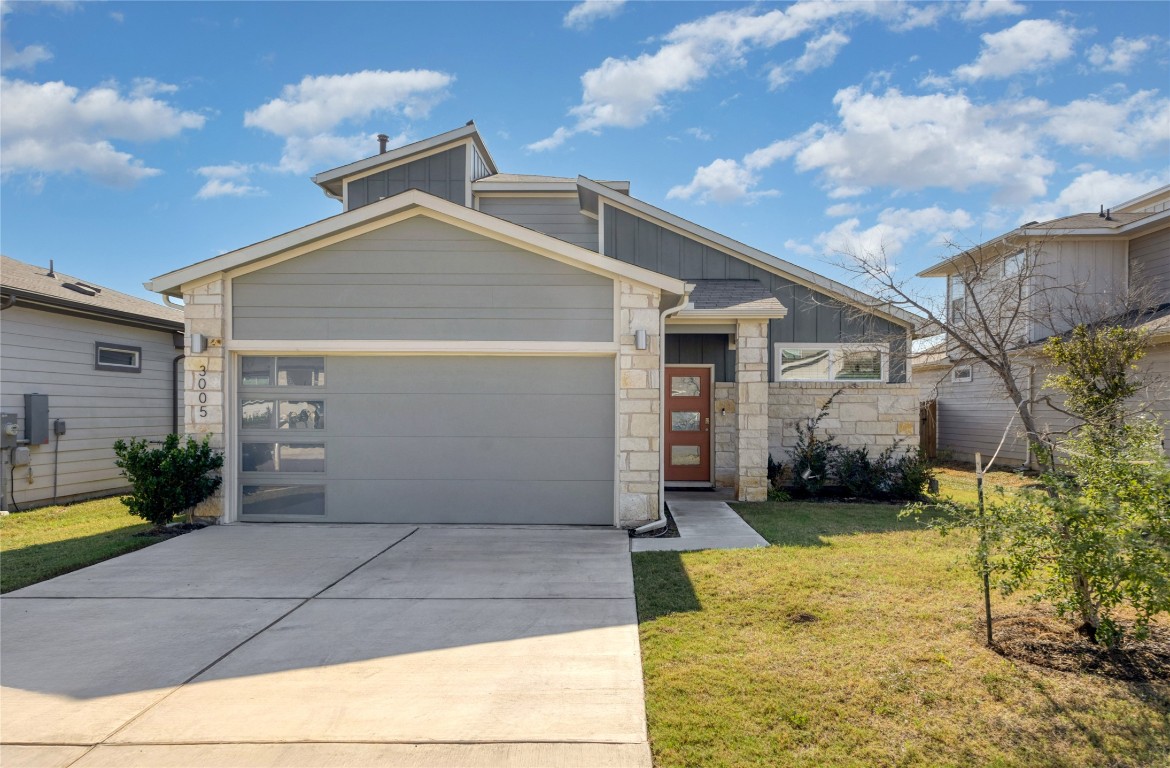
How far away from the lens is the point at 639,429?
7.66 meters

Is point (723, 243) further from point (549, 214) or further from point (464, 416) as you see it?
point (464, 416)

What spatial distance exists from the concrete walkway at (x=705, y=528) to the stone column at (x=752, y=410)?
49 centimetres

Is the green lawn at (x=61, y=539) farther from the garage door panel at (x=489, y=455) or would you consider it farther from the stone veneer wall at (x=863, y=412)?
the stone veneer wall at (x=863, y=412)

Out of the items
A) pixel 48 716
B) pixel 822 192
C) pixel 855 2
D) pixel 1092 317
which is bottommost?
pixel 48 716

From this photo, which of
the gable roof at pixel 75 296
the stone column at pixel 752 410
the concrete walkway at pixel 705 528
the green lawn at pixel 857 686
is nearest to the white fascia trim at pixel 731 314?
the stone column at pixel 752 410

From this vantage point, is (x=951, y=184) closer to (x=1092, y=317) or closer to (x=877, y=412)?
(x=1092, y=317)

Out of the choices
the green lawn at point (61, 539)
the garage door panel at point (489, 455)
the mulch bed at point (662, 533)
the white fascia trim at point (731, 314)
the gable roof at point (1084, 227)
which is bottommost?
the green lawn at point (61, 539)

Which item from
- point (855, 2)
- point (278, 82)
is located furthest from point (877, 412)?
point (278, 82)

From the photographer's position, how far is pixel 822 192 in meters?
14.9

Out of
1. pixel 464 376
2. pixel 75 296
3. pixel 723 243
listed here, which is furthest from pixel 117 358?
pixel 723 243

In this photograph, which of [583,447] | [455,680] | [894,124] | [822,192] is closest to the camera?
[455,680]

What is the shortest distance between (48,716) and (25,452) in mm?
7953

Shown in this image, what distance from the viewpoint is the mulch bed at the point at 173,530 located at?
7398 mm

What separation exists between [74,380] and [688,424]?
32.2ft
